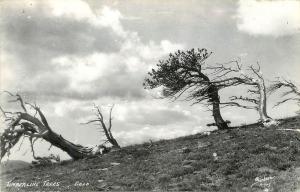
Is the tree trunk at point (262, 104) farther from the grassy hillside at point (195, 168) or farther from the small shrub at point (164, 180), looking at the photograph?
the small shrub at point (164, 180)

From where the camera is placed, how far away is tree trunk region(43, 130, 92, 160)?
78.8 feet

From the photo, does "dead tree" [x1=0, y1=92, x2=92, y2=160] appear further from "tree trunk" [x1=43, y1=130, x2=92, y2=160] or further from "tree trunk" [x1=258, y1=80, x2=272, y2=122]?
"tree trunk" [x1=258, y1=80, x2=272, y2=122]

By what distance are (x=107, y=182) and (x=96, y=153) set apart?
328 inches

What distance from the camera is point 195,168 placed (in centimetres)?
1606

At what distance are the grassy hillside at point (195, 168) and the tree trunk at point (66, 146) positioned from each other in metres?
1.48

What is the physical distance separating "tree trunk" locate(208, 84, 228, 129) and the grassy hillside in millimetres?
3468

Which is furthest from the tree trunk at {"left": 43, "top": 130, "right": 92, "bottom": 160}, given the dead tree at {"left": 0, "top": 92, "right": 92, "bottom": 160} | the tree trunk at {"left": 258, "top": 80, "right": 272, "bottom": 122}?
the tree trunk at {"left": 258, "top": 80, "right": 272, "bottom": 122}

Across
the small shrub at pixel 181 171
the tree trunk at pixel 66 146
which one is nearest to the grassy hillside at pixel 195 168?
the small shrub at pixel 181 171

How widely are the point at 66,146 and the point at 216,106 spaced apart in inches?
377

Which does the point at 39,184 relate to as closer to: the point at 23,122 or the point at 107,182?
the point at 107,182

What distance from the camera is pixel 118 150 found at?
23.8 meters

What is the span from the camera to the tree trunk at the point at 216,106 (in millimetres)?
26469

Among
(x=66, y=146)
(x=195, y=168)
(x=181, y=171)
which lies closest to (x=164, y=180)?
(x=181, y=171)

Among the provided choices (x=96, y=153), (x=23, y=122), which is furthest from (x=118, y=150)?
(x=23, y=122)
